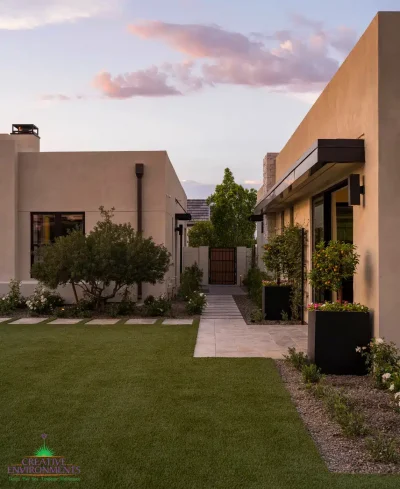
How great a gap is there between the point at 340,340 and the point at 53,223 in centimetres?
1017

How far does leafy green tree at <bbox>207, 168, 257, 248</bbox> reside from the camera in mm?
31625

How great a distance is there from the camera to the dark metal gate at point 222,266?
952 inches

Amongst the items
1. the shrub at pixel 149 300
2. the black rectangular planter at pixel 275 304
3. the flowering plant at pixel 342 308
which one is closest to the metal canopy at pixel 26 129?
the shrub at pixel 149 300

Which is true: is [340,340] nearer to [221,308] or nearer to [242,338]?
[242,338]

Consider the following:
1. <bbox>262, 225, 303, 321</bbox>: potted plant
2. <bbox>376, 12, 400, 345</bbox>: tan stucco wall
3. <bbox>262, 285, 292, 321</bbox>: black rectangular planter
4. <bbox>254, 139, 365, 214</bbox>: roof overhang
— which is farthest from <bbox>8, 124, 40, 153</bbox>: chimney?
<bbox>376, 12, 400, 345</bbox>: tan stucco wall

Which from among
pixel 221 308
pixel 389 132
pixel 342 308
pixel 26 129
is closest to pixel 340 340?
pixel 342 308

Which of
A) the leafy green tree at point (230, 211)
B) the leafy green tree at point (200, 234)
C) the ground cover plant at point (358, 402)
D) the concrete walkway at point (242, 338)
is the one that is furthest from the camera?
the leafy green tree at point (200, 234)

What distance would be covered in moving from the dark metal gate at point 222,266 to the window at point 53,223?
10325 millimetres

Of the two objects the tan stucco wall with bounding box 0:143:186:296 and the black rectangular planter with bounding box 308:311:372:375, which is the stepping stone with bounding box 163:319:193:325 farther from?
the black rectangular planter with bounding box 308:311:372:375

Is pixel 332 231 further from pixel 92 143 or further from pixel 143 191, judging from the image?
pixel 92 143

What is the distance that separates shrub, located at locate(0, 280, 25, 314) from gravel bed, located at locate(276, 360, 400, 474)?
26.3 ft

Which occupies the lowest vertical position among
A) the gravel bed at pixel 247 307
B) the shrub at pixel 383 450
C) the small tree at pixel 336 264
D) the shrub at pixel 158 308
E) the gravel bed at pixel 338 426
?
the gravel bed at pixel 247 307

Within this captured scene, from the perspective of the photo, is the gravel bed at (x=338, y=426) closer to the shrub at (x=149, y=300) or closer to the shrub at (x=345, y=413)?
the shrub at (x=345, y=413)

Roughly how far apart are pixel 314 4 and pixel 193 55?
3809mm
